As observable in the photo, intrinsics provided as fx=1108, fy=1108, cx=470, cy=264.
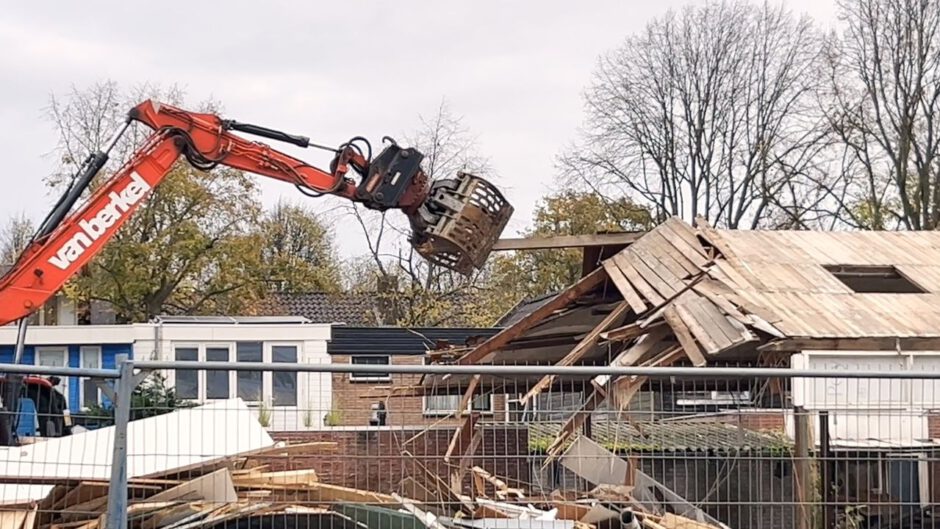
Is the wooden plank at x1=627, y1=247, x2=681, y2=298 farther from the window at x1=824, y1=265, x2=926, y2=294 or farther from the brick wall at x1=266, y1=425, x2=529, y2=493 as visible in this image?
the brick wall at x1=266, y1=425, x2=529, y2=493

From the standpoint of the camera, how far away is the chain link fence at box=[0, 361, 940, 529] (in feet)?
22.5

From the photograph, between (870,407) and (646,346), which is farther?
(646,346)

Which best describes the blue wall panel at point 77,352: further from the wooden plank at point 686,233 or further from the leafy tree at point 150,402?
the leafy tree at point 150,402

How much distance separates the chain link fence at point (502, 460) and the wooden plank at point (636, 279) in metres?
2.66

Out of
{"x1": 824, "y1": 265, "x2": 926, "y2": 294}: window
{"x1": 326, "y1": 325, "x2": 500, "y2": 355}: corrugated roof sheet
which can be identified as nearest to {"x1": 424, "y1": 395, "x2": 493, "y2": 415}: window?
{"x1": 824, "y1": 265, "x2": 926, "y2": 294}: window

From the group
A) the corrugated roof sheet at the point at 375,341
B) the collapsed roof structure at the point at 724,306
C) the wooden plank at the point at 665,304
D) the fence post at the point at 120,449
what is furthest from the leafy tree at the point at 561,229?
the fence post at the point at 120,449

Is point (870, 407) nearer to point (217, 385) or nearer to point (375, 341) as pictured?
point (217, 385)

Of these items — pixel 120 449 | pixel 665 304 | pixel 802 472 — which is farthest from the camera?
pixel 665 304

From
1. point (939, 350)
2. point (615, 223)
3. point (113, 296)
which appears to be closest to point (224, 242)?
point (113, 296)

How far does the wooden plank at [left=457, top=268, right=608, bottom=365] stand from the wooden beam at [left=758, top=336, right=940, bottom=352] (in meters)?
3.65

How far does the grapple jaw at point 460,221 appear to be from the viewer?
1328 cm

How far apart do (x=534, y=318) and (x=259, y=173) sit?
3823 mm

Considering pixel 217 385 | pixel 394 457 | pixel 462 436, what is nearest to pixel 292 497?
pixel 394 457

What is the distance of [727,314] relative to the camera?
10.8 metres
